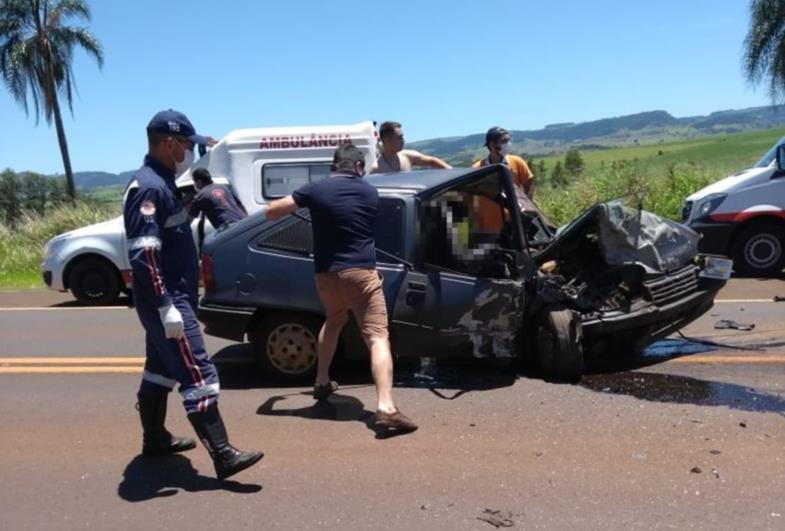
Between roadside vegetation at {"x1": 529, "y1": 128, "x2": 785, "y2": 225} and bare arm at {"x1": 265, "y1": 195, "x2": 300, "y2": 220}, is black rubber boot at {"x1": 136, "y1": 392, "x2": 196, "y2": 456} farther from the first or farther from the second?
roadside vegetation at {"x1": 529, "y1": 128, "x2": 785, "y2": 225}

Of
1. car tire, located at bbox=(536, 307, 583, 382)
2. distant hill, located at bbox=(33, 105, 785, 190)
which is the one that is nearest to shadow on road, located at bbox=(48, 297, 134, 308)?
car tire, located at bbox=(536, 307, 583, 382)

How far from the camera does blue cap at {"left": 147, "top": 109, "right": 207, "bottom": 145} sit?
4.44m

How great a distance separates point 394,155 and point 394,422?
150 inches

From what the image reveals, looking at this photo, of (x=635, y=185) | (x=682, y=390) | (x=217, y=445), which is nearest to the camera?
(x=217, y=445)

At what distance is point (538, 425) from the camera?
5191 millimetres

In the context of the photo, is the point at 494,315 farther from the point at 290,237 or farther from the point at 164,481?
the point at 164,481

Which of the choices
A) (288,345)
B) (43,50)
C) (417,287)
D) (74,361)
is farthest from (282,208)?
(43,50)

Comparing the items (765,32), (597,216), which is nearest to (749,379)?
(597,216)

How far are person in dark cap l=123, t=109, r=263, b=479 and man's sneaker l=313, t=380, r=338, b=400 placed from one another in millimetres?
1272

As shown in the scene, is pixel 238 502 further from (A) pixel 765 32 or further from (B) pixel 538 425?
(A) pixel 765 32

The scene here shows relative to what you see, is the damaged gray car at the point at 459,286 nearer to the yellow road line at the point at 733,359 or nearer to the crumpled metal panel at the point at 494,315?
the crumpled metal panel at the point at 494,315

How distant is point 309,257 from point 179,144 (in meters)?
1.87

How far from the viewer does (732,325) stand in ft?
26.7

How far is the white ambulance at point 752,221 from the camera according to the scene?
12328 mm
